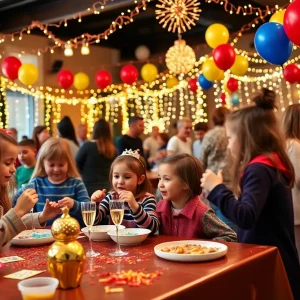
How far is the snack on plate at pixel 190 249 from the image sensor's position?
196 cm

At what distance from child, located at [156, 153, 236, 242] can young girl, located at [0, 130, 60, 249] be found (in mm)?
561

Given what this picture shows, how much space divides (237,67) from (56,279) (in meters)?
5.16

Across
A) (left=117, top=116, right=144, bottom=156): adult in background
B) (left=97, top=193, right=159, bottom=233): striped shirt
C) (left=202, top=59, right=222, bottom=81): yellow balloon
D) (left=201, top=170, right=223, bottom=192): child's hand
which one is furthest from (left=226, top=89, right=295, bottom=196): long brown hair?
(left=202, top=59, right=222, bottom=81): yellow balloon

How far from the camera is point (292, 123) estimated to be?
3582mm

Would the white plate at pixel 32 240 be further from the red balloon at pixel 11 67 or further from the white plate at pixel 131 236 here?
the red balloon at pixel 11 67

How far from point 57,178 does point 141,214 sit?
108 centimetres

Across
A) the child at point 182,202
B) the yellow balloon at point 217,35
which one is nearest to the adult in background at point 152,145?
the yellow balloon at point 217,35

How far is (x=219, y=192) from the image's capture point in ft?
7.47

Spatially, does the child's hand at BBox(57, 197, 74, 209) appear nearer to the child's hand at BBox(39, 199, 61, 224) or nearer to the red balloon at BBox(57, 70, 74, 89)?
the child's hand at BBox(39, 199, 61, 224)

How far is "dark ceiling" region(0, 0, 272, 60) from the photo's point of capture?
7180mm

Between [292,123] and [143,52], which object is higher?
[143,52]

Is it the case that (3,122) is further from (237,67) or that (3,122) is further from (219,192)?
(219,192)

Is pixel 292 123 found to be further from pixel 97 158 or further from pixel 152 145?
pixel 152 145

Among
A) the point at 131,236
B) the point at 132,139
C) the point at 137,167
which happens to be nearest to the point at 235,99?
the point at 132,139
